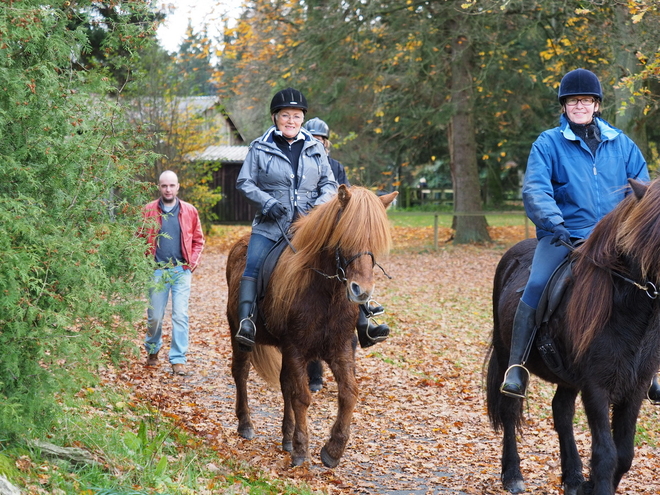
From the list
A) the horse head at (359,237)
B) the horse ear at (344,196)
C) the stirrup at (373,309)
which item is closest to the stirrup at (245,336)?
the stirrup at (373,309)

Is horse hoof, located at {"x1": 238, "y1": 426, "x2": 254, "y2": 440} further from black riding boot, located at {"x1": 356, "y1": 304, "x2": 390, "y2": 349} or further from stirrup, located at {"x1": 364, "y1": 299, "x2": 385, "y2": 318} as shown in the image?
stirrup, located at {"x1": 364, "y1": 299, "x2": 385, "y2": 318}

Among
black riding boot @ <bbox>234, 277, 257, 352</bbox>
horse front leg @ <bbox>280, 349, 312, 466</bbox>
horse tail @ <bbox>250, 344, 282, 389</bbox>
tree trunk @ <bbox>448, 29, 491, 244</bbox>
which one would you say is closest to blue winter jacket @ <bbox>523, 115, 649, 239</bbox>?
horse front leg @ <bbox>280, 349, 312, 466</bbox>

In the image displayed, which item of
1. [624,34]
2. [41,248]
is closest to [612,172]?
[41,248]

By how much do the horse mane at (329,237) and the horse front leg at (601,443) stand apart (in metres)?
1.75

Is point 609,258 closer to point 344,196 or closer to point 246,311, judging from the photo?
point 344,196

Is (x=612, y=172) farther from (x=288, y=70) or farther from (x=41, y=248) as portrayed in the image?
(x=288, y=70)

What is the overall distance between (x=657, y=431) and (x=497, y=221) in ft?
99.4

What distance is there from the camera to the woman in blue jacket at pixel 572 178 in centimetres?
521

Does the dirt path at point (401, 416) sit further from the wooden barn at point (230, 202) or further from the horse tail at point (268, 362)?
the wooden barn at point (230, 202)

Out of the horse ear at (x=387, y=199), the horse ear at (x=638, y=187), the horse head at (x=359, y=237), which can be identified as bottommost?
the horse head at (x=359, y=237)

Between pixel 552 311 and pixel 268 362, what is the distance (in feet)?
9.87

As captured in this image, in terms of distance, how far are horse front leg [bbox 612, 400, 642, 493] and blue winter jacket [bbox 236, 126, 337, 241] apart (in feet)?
9.78

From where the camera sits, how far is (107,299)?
4.99 metres

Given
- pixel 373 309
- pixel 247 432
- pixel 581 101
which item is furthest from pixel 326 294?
pixel 581 101
